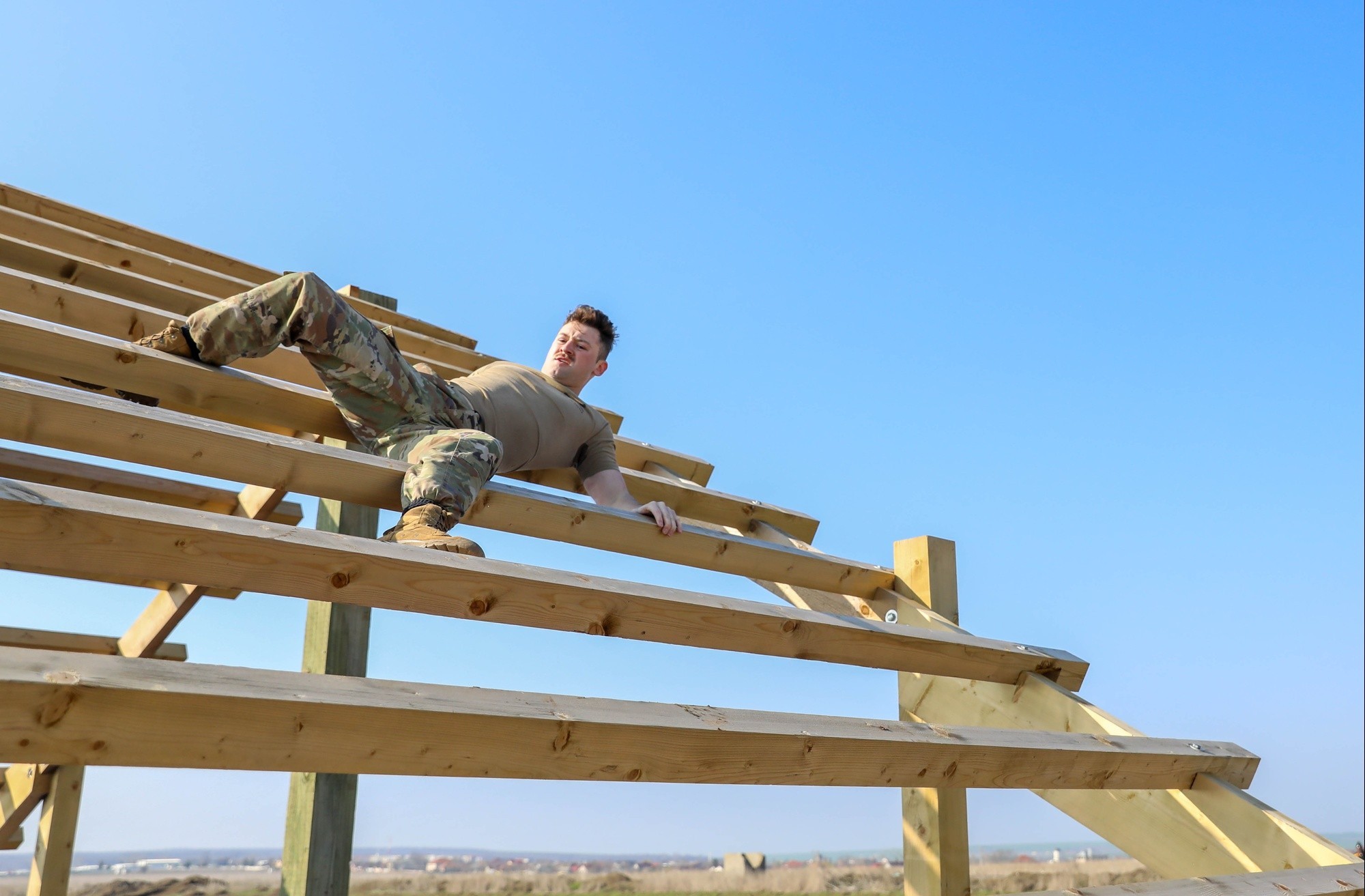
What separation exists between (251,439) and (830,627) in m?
1.14

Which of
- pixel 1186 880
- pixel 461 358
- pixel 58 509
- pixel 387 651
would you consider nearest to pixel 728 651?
pixel 1186 880

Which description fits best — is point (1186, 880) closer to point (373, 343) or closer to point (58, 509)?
point (58, 509)

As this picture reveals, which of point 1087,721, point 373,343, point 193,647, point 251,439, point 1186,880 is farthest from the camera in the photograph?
point 193,647

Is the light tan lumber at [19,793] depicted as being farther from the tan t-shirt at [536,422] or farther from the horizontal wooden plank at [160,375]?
the tan t-shirt at [536,422]

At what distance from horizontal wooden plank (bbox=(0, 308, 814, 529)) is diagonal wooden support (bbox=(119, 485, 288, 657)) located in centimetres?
97

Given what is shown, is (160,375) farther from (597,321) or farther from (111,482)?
(111,482)

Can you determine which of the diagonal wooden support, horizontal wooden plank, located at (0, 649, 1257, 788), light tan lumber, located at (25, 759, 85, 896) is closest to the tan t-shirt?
the diagonal wooden support

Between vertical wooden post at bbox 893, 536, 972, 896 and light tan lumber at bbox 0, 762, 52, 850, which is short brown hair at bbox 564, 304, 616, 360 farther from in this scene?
light tan lumber at bbox 0, 762, 52, 850

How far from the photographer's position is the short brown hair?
3.04m

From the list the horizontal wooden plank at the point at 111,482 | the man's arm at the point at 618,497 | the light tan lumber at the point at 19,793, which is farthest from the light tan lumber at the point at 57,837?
the man's arm at the point at 618,497

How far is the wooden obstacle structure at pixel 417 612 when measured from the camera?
0.99 metres

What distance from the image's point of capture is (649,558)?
2311 millimetres

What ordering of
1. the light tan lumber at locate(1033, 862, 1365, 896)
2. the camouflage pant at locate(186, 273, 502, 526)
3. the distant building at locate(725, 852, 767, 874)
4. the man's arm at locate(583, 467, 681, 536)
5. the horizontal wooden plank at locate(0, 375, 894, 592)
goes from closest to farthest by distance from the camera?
the light tan lumber at locate(1033, 862, 1365, 896) < the horizontal wooden plank at locate(0, 375, 894, 592) < the camouflage pant at locate(186, 273, 502, 526) < the man's arm at locate(583, 467, 681, 536) < the distant building at locate(725, 852, 767, 874)

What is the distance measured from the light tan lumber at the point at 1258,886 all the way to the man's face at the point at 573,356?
77.2 inches
